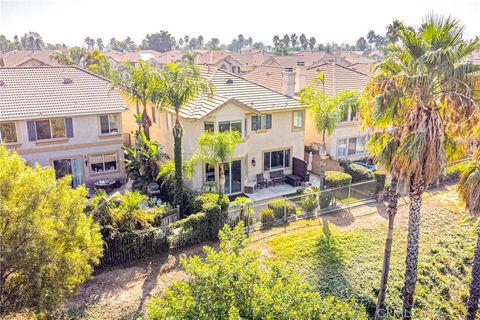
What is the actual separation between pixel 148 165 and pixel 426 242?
16.6 metres

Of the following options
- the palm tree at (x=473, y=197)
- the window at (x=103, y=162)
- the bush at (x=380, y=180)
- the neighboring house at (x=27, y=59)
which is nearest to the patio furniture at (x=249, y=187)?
the bush at (x=380, y=180)

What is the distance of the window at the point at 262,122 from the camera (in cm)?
2408

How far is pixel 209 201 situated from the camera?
18.2 m

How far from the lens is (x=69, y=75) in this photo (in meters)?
27.1

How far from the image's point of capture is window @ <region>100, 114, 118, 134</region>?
24734 mm

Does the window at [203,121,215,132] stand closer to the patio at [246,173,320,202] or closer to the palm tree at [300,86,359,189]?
the patio at [246,173,320,202]

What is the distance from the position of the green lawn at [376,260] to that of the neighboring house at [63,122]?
13758mm

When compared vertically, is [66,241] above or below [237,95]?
below

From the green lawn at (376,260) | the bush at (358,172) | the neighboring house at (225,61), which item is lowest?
the green lawn at (376,260)

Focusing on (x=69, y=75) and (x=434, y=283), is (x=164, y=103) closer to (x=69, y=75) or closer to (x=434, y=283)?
(x=69, y=75)

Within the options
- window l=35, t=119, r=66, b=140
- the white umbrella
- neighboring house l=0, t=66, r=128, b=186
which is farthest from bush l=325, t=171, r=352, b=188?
window l=35, t=119, r=66, b=140

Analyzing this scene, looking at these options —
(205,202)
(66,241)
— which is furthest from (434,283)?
(66,241)

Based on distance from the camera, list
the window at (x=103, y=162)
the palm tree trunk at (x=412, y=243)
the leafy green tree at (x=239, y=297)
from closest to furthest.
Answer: the leafy green tree at (x=239, y=297)
the palm tree trunk at (x=412, y=243)
the window at (x=103, y=162)

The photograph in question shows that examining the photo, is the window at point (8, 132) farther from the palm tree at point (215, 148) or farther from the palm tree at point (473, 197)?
the palm tree at point (473, 197)
